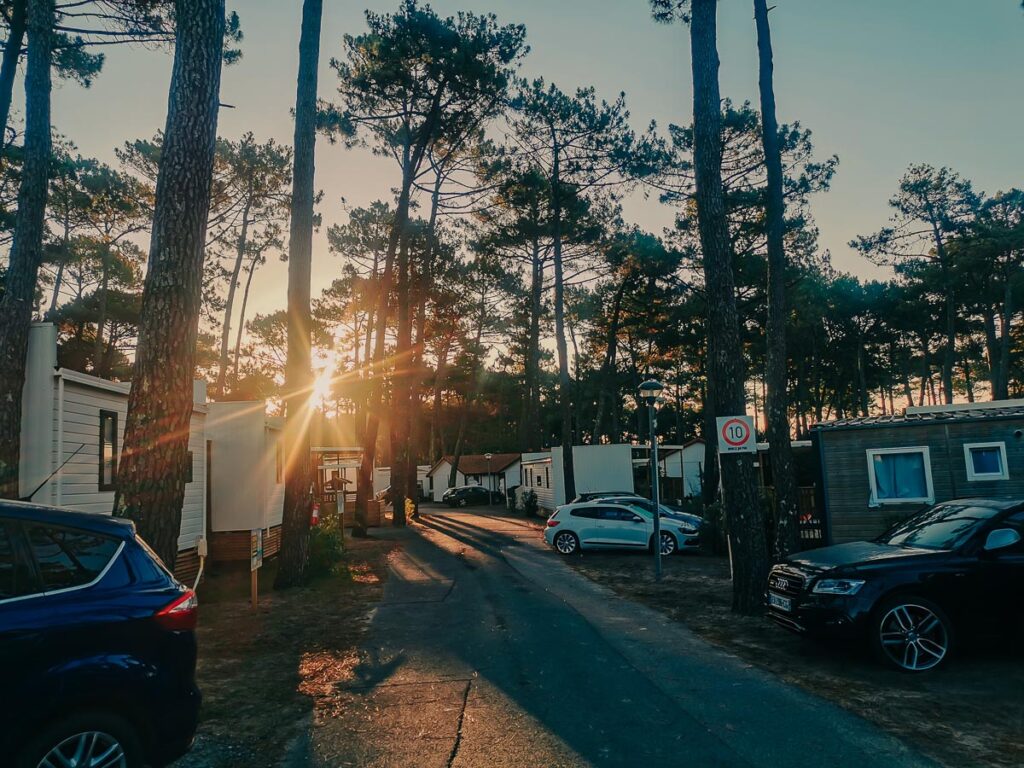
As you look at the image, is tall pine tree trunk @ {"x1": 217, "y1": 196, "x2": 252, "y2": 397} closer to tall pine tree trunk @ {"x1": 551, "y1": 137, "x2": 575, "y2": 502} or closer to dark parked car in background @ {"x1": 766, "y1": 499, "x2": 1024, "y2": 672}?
tall pine tree trunk @ {"x1": 551, "y1": 137, "x2": 575, "y2": 502}

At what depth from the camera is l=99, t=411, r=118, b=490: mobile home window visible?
10492mm

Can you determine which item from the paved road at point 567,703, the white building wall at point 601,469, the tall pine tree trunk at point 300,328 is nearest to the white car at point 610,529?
the tall pine tree trunk at point 300,328

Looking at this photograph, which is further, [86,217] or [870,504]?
[86,217]

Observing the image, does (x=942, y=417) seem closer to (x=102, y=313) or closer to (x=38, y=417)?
(x=38, y=417)

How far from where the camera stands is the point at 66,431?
9609 millimetres

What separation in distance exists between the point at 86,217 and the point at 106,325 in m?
6.57

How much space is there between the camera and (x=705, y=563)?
15.8 m

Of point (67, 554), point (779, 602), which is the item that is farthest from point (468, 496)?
point (67, 554)

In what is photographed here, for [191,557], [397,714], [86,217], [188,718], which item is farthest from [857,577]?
[86,217]

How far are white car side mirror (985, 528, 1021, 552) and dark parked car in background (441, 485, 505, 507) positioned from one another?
143ft

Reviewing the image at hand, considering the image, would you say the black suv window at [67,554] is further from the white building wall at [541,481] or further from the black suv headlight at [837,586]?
the white building wall at [541,481]

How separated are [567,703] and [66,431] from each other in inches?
320

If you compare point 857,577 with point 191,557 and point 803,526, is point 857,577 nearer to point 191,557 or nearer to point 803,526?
point 191,557

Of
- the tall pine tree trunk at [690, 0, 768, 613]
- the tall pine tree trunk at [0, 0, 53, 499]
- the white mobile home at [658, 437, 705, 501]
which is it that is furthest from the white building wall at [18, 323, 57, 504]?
the white mobile home at [658, 437, 705, 501]
